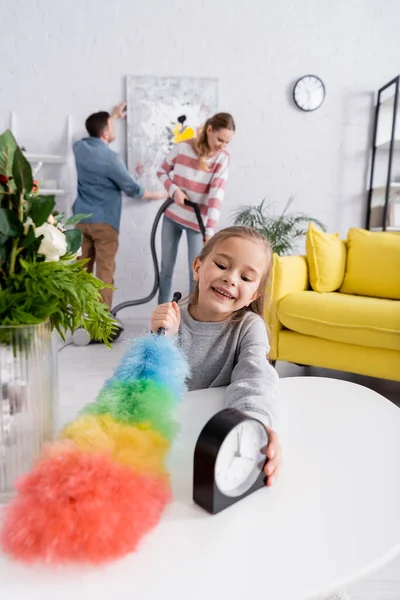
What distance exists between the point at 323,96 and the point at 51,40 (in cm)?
227

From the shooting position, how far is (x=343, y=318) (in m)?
2.22

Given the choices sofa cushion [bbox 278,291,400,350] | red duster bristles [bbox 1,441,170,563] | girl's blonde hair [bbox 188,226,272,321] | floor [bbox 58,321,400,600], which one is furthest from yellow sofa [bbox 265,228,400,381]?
red duster bristles [bbox 1,441,170,563]

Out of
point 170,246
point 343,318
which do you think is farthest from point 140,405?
point 170,246

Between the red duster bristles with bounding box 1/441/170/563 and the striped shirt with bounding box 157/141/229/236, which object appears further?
the striped shirt with bounding box 157/141/229/236

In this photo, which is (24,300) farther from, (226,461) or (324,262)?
(324,262)

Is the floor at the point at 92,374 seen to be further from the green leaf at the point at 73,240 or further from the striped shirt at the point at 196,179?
the green leaf at the point at 73,240

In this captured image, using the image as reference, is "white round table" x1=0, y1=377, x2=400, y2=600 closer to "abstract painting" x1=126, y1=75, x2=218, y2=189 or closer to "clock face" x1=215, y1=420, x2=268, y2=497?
"clock face" x1=215, y1=420, x2=268, y2=497

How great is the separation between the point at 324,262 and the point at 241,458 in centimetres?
220

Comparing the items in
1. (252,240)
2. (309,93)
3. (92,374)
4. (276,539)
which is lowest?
(92,374)

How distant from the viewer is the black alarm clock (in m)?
0.53

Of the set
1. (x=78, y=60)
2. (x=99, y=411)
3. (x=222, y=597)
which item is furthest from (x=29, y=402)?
(x=78, y=60)

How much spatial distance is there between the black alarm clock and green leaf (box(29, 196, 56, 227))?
0.31m

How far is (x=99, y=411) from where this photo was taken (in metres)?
0.64

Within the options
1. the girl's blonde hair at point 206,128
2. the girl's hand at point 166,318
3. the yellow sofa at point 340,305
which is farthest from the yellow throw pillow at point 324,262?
the girl's hand at point 166,318
